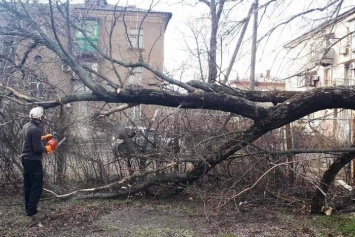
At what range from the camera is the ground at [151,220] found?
568 cm

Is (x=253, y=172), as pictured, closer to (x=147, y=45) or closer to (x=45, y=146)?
(x=45, y=146)

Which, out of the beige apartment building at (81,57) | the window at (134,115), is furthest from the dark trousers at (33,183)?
the window at (134,115)

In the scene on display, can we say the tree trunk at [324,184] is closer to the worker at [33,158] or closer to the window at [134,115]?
the window at [134,115]

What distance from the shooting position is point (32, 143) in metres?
6.32

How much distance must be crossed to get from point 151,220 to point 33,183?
1.94 metres

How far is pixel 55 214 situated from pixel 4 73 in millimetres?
3701

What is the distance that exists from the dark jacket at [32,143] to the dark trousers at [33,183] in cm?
9

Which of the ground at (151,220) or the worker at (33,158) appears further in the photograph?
the worker at (33,158)

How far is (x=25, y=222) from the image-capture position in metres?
6.08

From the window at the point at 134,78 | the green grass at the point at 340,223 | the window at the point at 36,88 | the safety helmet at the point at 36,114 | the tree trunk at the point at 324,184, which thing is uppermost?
the window at the point at 134,78

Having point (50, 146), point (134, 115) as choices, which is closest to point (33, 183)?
point (50, 146)

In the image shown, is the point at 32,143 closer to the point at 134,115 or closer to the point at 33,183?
the point at 33,183

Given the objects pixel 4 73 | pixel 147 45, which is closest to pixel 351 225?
pixel 4 73

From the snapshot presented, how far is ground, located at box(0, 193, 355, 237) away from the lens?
5.68 meters
